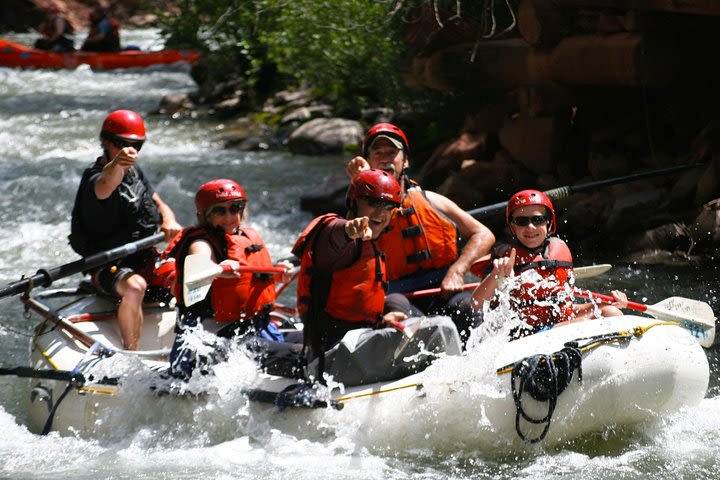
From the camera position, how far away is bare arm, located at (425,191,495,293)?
5289mm

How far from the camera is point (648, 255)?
7.86m

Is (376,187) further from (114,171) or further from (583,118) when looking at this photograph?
(583,118)

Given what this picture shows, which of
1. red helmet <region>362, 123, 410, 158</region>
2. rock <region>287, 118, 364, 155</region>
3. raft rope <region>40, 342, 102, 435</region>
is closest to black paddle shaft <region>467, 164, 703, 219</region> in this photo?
→ red helmet <region>362, 123, 410, 158</region>

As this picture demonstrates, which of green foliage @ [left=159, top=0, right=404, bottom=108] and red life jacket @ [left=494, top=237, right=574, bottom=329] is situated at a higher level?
red life jacket @ [left=494, top=237, right=574, bottom=329]

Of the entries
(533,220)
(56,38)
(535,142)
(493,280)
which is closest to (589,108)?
(535,142)

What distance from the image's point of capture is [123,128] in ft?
18.4

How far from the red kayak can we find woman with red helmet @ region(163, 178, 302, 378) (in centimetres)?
1426

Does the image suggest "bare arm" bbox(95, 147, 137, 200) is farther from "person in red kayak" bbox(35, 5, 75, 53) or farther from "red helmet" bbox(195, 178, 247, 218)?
"person in red kayak" bbox(35, 5, 75, 53)

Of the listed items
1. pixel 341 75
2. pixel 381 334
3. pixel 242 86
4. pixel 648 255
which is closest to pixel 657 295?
pixel 648 255

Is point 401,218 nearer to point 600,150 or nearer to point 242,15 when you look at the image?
point 600,150

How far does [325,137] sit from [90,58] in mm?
8475

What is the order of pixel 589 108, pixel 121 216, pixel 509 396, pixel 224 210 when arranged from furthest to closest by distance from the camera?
pixel 589 108 → pixel 121 216 → pixel 224 210 → pixel 509 396

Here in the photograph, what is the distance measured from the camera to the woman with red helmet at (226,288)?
5.00 meters

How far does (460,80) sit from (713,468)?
528 centimetres
